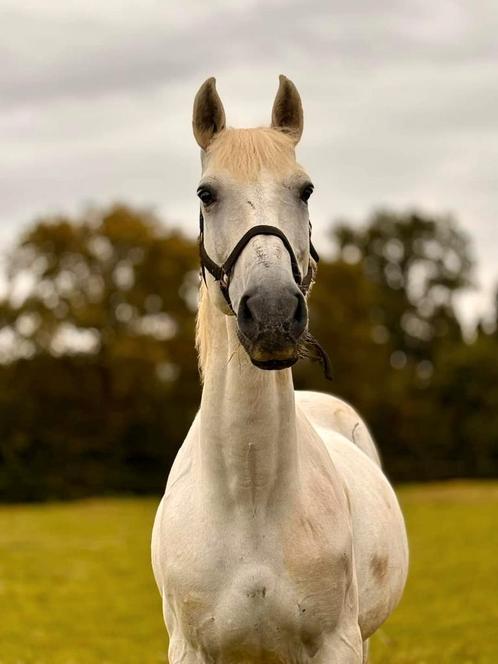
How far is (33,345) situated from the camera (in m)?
42.3

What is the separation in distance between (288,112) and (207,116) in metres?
0.37

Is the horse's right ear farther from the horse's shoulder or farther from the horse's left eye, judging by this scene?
the horse's shoulder

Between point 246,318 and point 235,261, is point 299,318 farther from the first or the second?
point 235,261

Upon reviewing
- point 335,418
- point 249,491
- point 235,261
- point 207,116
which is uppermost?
point 207,116

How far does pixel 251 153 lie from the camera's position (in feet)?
13.1

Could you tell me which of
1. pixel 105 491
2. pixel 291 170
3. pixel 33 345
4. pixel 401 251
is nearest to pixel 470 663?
pixel 291 170

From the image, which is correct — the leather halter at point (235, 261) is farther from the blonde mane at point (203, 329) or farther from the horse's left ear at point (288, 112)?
the horse's left ear at point (288, 112)

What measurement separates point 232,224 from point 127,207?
41.8 meters

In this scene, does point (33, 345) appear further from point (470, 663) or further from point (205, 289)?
point (205, 289)

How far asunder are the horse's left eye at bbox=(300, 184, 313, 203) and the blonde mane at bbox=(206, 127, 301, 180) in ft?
0.28

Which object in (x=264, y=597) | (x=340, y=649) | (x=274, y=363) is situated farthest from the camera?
(x=340, y=649)

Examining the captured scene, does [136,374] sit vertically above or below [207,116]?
below

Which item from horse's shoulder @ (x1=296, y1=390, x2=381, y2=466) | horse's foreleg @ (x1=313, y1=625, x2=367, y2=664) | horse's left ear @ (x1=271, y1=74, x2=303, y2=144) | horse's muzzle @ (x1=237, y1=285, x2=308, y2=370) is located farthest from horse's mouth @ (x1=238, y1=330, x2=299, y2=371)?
horse's shoulder @ (x1=296, y1=390, x2=381, y2=466)

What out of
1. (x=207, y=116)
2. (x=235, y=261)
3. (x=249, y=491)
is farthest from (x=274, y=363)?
(x=207, y=116)
